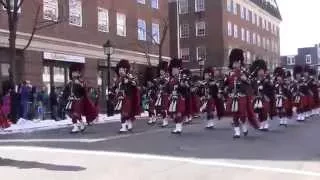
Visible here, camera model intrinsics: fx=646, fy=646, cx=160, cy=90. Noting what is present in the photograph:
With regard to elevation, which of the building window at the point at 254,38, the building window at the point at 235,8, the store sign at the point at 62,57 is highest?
the building window at the point at 235,8

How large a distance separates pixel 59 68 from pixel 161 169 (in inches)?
1013

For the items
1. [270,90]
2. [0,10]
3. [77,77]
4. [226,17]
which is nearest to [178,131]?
[77,77]

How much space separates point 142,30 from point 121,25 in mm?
3063

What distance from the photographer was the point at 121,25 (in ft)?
143

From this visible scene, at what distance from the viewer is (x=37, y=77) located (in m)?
33.2

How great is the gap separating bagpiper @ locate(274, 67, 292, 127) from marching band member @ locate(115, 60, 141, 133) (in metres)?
5.75

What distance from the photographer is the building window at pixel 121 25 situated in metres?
43.3

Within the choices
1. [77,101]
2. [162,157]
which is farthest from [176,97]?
[162,157]

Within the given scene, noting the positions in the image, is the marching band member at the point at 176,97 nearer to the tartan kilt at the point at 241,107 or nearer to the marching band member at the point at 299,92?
the tartan kilt at the point at 241,107

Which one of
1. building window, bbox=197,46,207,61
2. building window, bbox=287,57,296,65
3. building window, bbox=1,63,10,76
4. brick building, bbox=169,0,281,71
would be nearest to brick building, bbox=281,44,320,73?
building window, bbox=287,57,296,65

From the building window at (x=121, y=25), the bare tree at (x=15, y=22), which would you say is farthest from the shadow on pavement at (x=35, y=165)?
Result: the building window at (x=121, y=25)

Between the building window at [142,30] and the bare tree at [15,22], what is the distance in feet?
34.1

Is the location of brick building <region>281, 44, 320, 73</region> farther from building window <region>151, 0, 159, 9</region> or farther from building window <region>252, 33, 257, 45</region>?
building window <region>151, 0, 159, 9</region>

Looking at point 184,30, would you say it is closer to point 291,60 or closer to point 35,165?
point 291,60
